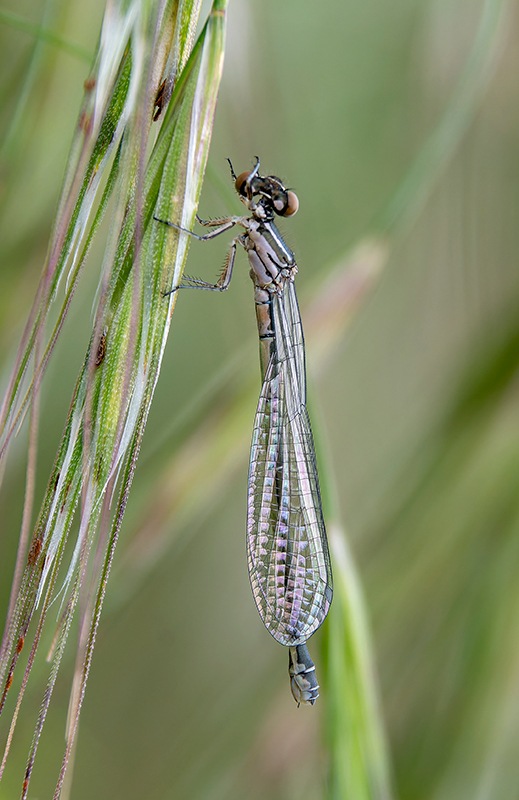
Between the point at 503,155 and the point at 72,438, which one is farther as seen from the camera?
the point at 503,155

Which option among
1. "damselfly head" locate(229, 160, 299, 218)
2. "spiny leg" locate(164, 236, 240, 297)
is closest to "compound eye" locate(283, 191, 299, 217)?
"damselfly head" locate(229, 160, 299, 218)

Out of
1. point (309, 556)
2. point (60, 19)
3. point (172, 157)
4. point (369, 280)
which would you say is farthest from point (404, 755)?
point (60, 19)

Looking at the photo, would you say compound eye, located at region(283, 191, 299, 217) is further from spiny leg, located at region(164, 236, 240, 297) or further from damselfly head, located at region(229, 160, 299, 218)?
spiny leg, located at region(164, 236, 240, 297)

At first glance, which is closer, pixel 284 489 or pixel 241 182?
pixel 241 182

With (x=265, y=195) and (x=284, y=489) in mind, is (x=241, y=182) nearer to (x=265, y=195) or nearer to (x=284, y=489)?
(x=265, y=195)

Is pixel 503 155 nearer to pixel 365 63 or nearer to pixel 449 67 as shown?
pixel 449 67

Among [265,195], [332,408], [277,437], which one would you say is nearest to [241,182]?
[265,195]
